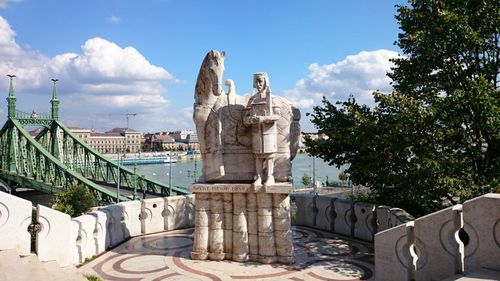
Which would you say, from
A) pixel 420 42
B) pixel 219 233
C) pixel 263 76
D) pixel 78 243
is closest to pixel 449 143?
pixel 420 42

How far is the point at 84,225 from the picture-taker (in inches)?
353

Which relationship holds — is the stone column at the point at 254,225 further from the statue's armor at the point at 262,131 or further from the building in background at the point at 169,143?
the building in background at the point at 169,143

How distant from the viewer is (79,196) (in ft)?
92.2

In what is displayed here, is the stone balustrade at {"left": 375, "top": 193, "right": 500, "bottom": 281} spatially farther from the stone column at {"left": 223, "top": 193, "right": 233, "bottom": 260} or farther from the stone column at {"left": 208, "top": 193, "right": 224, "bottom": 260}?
the stone column at {"left": 208, "top": 193, "right": 224, "bottom": 260}

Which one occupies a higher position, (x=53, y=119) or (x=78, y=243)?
(x=53, y=119)

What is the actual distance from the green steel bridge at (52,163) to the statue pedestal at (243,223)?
36.0 meters

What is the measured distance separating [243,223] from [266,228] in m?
0.58

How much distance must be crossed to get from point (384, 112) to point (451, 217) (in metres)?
4.27

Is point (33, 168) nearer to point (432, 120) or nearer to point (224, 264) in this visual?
point (224, 264)

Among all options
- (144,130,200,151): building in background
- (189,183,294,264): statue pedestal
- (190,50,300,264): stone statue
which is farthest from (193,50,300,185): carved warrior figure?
(144,130,200,151): building in background

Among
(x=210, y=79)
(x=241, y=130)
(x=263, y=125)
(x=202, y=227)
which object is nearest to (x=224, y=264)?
(x=202, y=227)

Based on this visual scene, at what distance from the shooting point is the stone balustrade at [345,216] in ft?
32.8

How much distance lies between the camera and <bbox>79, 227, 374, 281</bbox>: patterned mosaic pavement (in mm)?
8031

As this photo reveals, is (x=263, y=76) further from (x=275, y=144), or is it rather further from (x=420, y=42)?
(x=420, y=42)
